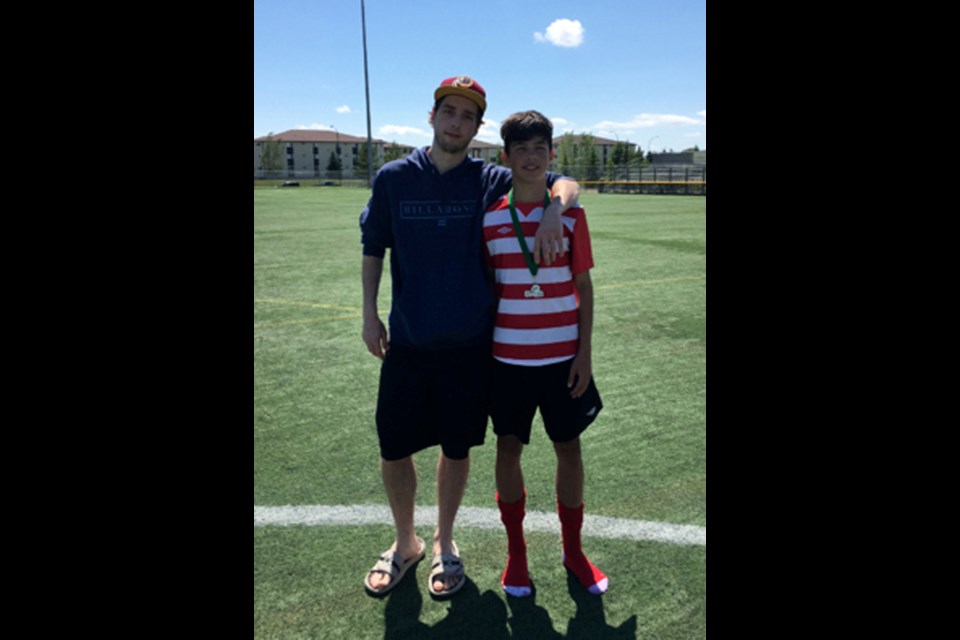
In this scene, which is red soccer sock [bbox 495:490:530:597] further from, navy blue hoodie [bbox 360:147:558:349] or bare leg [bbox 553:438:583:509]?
navy blue hoodie [bbox 360:147:558:349]

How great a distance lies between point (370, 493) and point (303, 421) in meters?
1.18

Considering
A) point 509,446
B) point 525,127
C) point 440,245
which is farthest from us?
point 509,446

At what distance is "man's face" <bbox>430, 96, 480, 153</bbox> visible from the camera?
7.93 feet

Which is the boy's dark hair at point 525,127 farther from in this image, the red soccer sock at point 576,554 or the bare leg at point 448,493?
the red soccer sock at point 576,554

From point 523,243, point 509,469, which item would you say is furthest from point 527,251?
point 509,469

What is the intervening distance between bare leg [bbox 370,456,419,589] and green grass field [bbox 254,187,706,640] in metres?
0.12

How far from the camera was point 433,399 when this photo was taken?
105 inches

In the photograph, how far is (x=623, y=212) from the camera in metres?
23.9

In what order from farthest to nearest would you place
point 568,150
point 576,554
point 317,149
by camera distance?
point 317,149 < point 568,150 < point 576,554

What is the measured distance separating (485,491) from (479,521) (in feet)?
0.99

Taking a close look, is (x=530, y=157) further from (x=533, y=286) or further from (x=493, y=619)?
(x=493, y=619)
